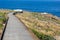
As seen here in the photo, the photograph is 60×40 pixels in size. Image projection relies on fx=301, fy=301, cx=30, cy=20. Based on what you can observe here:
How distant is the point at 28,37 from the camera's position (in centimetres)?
2009

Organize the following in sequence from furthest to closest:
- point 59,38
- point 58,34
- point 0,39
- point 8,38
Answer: point 58,34 < point 59,38 < point 8,38 < point 0,39

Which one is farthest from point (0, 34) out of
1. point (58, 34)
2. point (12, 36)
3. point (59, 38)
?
point (58, 34)

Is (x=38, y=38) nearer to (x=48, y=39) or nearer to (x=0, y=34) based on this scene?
(x=48, y=39)

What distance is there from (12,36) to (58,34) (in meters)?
7.56

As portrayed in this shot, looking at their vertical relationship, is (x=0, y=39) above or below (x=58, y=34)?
above

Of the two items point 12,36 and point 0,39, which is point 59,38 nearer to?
point 12,36

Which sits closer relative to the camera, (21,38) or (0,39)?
(0,39)

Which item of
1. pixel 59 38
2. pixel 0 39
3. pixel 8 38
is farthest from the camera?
pixel 59 38

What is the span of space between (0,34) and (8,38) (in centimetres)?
118

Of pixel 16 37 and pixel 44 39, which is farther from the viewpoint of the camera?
pixel 16 37

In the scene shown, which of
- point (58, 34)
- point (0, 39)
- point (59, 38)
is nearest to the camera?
point (0, 39)

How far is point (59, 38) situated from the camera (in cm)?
2503

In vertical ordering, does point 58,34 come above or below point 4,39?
below

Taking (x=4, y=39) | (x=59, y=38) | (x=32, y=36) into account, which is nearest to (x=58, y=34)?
(x=59, y=38)
